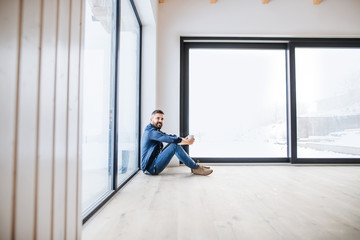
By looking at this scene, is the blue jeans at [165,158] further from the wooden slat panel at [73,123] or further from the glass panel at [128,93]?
the wooden slat panel at [73,123]

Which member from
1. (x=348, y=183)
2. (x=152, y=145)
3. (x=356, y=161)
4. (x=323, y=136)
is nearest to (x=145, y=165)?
(x=152, y=145)

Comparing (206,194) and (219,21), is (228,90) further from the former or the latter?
(206,194)

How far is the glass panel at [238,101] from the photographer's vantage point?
11.3ft

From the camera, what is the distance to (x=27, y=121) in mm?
579

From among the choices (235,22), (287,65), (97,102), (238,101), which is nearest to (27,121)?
(97,102)

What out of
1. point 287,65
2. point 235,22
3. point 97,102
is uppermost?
point 235,22

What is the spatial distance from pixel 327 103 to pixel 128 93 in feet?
10.4

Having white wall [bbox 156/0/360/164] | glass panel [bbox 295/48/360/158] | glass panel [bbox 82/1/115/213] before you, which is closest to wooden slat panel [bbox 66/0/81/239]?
glass panel [bbox 82/1/115/213]

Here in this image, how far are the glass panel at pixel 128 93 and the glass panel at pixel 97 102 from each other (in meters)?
0.28

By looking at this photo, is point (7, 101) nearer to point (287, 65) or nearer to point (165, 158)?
point (165, 158)

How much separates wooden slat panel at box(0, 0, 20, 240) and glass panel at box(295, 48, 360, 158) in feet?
12.2

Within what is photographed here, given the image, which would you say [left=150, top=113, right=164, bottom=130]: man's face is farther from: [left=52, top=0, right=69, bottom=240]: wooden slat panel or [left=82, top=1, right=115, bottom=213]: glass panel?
[left=52, top=0, right=69, bottom=240]: wooden slat panel

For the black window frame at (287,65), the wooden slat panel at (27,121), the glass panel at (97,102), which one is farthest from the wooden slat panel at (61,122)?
the black window frame at (287,65)

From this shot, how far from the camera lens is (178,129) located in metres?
3.27
